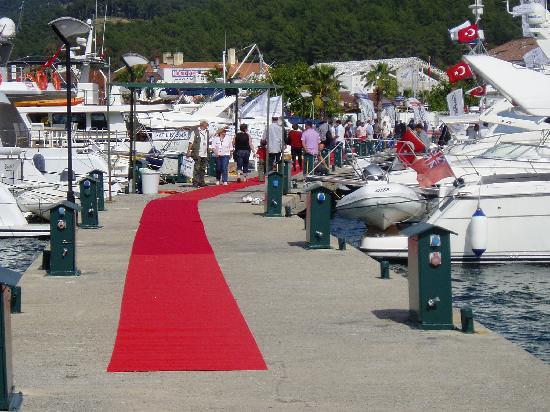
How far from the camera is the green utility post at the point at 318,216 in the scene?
16734mm

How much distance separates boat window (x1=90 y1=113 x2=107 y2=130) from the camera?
138ft

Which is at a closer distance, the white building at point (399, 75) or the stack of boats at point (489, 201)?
the stack of boats at point (489, 201)

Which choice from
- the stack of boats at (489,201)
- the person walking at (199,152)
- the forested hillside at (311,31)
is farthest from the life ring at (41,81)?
the forested hillside at (311,31)

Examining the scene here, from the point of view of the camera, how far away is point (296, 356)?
380 inches

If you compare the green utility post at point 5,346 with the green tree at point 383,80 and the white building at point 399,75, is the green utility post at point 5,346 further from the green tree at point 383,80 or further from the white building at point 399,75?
the white building at point 399,75

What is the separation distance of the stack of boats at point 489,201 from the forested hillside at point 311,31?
13326cm

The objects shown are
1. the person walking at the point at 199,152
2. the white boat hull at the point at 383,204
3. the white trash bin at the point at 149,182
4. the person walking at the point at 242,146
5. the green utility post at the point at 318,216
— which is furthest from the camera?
the person walking at the point at 199,152

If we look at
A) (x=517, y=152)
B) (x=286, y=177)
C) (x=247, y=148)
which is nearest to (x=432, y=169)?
(x=517, y=152)

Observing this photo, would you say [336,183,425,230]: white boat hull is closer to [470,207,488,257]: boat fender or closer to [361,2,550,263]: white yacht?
[361,2,550,263]: white yacht

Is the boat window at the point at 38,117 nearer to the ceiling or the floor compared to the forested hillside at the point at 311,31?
nearer to the floor

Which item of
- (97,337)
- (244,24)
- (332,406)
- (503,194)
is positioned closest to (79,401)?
(332,406)

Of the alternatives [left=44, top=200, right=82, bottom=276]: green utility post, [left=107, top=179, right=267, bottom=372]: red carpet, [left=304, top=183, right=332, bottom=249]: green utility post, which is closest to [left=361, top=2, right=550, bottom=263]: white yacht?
[left=304, top=183, right=332, bottom=249]: green utility post

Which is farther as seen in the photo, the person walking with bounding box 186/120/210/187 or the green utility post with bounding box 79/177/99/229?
the person walking with bounding box 186/120/210/187

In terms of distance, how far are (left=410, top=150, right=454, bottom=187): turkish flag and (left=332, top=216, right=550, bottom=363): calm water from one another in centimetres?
198
